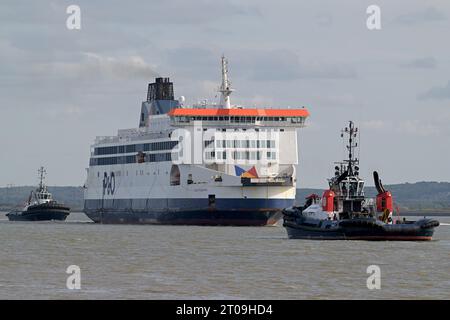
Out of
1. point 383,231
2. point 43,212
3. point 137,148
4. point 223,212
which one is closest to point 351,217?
point 383,231

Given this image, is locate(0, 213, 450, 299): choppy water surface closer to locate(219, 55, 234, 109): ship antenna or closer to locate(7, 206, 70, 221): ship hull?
locate(219, 55, 234, 109): ship antenna

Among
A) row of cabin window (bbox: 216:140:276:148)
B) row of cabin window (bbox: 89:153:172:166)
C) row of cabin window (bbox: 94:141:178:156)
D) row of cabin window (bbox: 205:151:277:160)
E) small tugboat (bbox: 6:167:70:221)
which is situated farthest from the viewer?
small tugboat (bbox: 6:167:70:221)

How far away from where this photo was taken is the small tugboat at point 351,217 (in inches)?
2788

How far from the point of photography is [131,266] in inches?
2066

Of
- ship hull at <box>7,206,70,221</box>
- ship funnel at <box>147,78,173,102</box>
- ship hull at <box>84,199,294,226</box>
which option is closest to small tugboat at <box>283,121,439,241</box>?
ship hull at <box>84,199,294,226</box>

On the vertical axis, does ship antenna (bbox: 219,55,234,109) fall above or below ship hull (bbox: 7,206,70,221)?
above

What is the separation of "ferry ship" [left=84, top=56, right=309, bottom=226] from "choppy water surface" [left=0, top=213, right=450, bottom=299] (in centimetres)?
2760

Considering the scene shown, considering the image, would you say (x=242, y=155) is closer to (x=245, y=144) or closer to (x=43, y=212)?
(x=245, y=144)

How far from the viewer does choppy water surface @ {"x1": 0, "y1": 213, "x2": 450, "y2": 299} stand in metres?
42.4

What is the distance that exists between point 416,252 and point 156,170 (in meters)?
55.3

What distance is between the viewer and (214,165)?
10806 cm

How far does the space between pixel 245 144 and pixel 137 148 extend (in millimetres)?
15368
